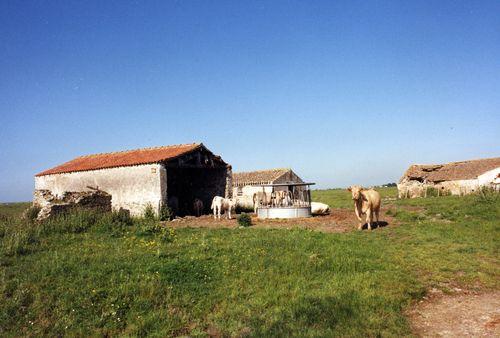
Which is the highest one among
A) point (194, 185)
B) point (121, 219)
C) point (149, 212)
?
point (194, 185)

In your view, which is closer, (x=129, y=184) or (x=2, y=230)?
(x=2, y=230)

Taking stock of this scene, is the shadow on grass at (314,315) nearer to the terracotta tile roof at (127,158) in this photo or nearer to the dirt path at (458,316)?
the dirt path at (458,316)

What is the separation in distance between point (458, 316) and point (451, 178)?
3340cm

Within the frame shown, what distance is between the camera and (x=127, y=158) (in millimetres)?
23938

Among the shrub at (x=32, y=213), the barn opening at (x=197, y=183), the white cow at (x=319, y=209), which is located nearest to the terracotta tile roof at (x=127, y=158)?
the barn opening at (x=197, y=183)

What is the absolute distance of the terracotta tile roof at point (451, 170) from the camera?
112 ft

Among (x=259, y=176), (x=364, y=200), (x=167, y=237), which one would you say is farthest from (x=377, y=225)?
(x=259, y=176)

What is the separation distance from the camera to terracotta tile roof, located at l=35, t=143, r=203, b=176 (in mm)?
21938

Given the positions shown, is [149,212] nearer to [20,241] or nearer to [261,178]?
[20,241]

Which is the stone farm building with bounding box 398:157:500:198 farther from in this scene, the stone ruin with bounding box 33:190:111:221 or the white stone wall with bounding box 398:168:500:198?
the stone ruin with bounding box 33:190:111:221

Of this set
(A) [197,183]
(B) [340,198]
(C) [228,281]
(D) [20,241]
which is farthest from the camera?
(B) [340,198]

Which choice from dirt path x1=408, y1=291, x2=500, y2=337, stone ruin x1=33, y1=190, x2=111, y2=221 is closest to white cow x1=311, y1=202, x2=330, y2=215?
stone ruin x1=33, y1=190, x2=111, y2=221

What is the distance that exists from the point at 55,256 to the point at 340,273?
7.08m

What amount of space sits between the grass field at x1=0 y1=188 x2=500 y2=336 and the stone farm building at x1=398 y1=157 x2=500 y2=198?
24692 mm
